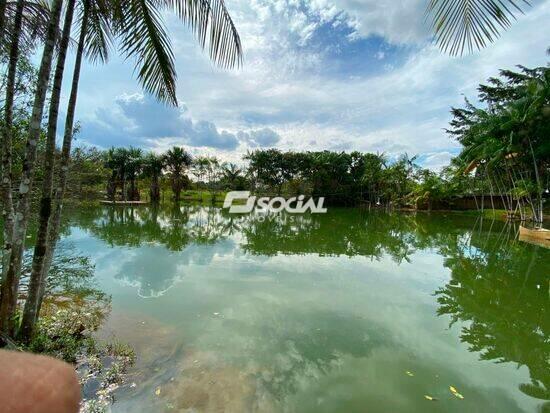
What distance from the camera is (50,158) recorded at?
3707mm

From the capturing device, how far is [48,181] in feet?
12.1

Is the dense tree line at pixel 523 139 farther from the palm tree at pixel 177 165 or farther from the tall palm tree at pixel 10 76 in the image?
the palm tree at pixel 177 165

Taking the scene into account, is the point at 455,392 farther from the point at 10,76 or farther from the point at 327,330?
the point at 10,76

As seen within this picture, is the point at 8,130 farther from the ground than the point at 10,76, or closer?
closer

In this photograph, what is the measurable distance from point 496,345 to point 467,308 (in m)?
1.58

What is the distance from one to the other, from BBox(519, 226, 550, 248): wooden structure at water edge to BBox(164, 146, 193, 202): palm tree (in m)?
31.7

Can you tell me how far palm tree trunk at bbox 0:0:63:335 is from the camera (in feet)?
11.2

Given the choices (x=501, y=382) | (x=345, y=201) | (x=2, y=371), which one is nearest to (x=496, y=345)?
(x=501, y=382)

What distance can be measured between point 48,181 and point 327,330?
13.4ft

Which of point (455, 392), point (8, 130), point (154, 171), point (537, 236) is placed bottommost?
point (455, 392)

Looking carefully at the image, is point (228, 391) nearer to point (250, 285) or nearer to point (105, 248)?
point (250, 285)

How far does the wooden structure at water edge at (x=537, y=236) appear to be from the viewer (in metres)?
13.3

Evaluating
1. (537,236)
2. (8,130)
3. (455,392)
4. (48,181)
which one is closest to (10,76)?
(8,130)

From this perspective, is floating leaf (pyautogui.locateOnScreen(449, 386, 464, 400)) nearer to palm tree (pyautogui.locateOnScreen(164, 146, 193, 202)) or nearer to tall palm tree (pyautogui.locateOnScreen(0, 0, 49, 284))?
tall palm tree (pyautogui.locateOnScreen(0, 0, 49, 284))
